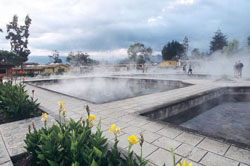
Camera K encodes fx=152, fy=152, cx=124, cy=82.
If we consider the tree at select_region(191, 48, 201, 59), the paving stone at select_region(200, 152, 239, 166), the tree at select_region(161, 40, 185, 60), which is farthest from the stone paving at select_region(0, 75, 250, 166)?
the tree at select_region(191, 48, 201, 59)

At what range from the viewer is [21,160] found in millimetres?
2193

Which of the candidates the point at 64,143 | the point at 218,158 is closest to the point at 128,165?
the point at 64,143

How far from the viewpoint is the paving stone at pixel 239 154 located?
83.7 inches

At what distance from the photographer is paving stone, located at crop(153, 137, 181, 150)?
252cm

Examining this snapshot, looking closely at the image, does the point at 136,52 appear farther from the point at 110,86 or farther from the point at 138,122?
the point at 138,122

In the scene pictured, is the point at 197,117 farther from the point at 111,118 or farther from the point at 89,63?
the point at 89,63

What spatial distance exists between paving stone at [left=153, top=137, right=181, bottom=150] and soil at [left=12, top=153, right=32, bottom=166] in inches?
75.7

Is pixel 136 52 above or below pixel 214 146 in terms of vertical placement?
above

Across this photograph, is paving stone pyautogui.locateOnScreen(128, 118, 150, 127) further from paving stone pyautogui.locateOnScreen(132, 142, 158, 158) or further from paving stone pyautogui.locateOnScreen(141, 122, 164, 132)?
paving stone pyautogui.locateOnScreen(132, 142, 158, 158)

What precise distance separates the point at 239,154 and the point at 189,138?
74 cm

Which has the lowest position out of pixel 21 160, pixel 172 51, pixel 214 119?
pixel 214 119

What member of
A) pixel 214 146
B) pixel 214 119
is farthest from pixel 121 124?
pixel 214 119

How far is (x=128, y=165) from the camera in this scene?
152 centimetres

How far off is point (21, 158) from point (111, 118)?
6.64ft
